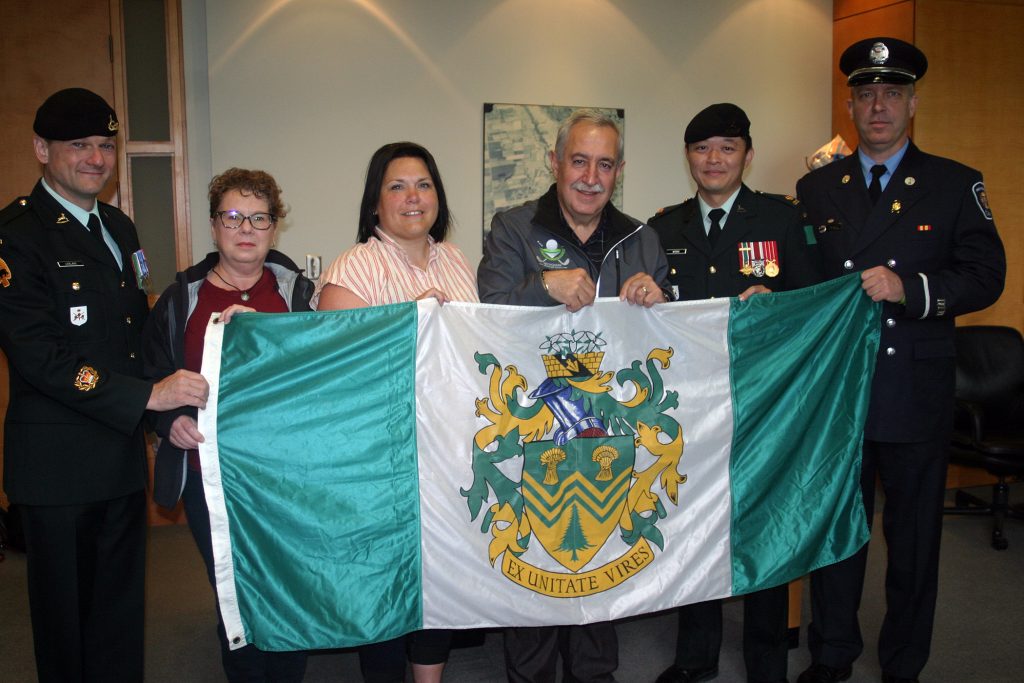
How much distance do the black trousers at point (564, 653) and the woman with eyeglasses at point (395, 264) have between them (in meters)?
0.21

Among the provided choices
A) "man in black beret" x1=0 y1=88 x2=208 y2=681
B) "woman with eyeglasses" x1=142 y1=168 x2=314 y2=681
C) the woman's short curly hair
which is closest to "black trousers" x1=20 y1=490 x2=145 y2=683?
"man in black beret" x1=0 y1=88 x2=208 y2=681

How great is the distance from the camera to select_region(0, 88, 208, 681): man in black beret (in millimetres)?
2115

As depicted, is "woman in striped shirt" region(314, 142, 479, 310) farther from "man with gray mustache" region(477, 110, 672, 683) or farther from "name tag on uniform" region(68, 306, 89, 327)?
"name tag on uniform" region(68, 306, 89, 327)

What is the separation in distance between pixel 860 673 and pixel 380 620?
1757mm

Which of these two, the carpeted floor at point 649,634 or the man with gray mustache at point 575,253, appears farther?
the carpeted floor at point 649,634

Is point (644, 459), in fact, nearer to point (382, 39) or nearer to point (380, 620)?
point (380, 620)

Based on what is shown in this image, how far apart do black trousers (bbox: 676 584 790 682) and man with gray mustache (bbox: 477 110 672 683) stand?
383mm

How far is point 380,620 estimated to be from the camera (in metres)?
2.18

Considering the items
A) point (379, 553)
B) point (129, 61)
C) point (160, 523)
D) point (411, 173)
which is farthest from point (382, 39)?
point (379, 553)

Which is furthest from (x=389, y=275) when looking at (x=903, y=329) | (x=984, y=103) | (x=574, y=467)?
(x=984, y=103)

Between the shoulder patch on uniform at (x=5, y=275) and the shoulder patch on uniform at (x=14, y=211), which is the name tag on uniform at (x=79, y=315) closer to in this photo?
the shoulder patch on uniform at (x=5, y=275)

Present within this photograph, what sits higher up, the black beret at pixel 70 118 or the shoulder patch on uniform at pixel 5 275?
the black beret at pixel 70 118

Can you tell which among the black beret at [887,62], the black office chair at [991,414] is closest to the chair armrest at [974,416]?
the black office chair at [991,414]

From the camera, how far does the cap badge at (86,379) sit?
82.9 inches
